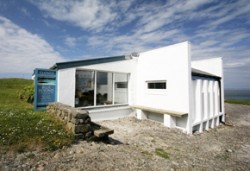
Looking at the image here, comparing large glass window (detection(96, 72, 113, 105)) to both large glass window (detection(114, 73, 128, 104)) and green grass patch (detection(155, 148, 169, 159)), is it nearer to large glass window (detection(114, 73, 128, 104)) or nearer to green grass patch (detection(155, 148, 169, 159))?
large glass window (detection(114, 73, 128, 104))

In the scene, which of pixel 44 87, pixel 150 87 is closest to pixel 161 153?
pixel 150 87

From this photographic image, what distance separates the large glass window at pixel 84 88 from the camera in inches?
314

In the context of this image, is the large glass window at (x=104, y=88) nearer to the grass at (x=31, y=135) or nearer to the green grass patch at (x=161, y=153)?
the grass at (x=31, y=135)

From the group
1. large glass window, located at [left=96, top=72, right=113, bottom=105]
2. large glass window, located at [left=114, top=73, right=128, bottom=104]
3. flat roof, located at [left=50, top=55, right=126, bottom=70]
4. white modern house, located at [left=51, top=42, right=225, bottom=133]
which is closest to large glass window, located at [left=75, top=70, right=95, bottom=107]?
white modern house, located at [left=51, top=42, right=225, bottom=133]

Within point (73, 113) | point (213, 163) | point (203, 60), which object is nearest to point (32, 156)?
point (73, 113)

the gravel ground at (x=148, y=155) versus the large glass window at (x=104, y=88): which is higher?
the large glass window at (x=104, y=88)

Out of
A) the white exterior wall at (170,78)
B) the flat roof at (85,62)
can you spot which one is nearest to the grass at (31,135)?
the flat roof at (85,62)

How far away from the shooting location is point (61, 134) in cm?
423

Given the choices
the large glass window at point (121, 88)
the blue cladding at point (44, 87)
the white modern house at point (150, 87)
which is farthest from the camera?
the large glass window at point (121, 88)

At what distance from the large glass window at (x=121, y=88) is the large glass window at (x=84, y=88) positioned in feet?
5.65

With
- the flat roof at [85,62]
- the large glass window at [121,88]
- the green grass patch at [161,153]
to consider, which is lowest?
the green grass patch at [161,153]

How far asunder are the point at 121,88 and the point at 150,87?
191 centimetres

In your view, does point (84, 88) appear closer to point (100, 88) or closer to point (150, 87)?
point (100, 88)

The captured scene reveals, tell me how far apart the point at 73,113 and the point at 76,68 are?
384 centimetres
